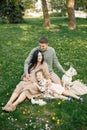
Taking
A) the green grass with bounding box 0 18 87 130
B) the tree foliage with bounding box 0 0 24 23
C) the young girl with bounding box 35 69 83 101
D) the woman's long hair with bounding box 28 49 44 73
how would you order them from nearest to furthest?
the green grass with bounding box 0 18 87 130, the young girl with bounding box 35 69 83 101, the woman's long hair with bounding box 28 49 44 73, the tree foliage with bounding box 0 0 24 23

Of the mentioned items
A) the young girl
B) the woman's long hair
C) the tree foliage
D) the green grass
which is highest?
the woman's long hair

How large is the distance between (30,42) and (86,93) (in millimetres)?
13112

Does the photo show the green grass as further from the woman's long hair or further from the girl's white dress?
the woman's long hair

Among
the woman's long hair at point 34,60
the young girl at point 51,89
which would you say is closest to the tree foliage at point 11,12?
the woman's long hair at point 34,60

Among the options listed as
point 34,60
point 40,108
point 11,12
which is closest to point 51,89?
point 40,108

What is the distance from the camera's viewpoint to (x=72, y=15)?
116 ft

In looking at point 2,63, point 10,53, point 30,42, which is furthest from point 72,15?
point 2,63

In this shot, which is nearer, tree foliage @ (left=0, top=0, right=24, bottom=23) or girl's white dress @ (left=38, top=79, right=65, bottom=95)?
girl's white dress @ (left=38, top=79, right=65, bottom=95)

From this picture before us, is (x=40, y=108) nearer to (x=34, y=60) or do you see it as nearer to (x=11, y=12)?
(x=34, y=60)

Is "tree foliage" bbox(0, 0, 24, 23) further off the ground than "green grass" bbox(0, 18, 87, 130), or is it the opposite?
"green grass" bbox(0, 18, 87, 130)

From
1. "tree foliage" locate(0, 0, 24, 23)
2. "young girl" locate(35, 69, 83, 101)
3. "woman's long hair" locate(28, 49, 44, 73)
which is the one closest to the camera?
"young girl" locate(35, 69, 83, 101)

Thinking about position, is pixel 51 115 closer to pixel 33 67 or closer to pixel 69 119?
pixel 69 119

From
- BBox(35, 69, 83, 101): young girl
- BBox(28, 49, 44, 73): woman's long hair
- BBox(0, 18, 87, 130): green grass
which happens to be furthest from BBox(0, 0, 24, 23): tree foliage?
BBox(35, 69, 83, 101): young girl

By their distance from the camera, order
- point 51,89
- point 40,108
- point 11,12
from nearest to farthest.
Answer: point 40,108 < point 51,89 < point 11,12
